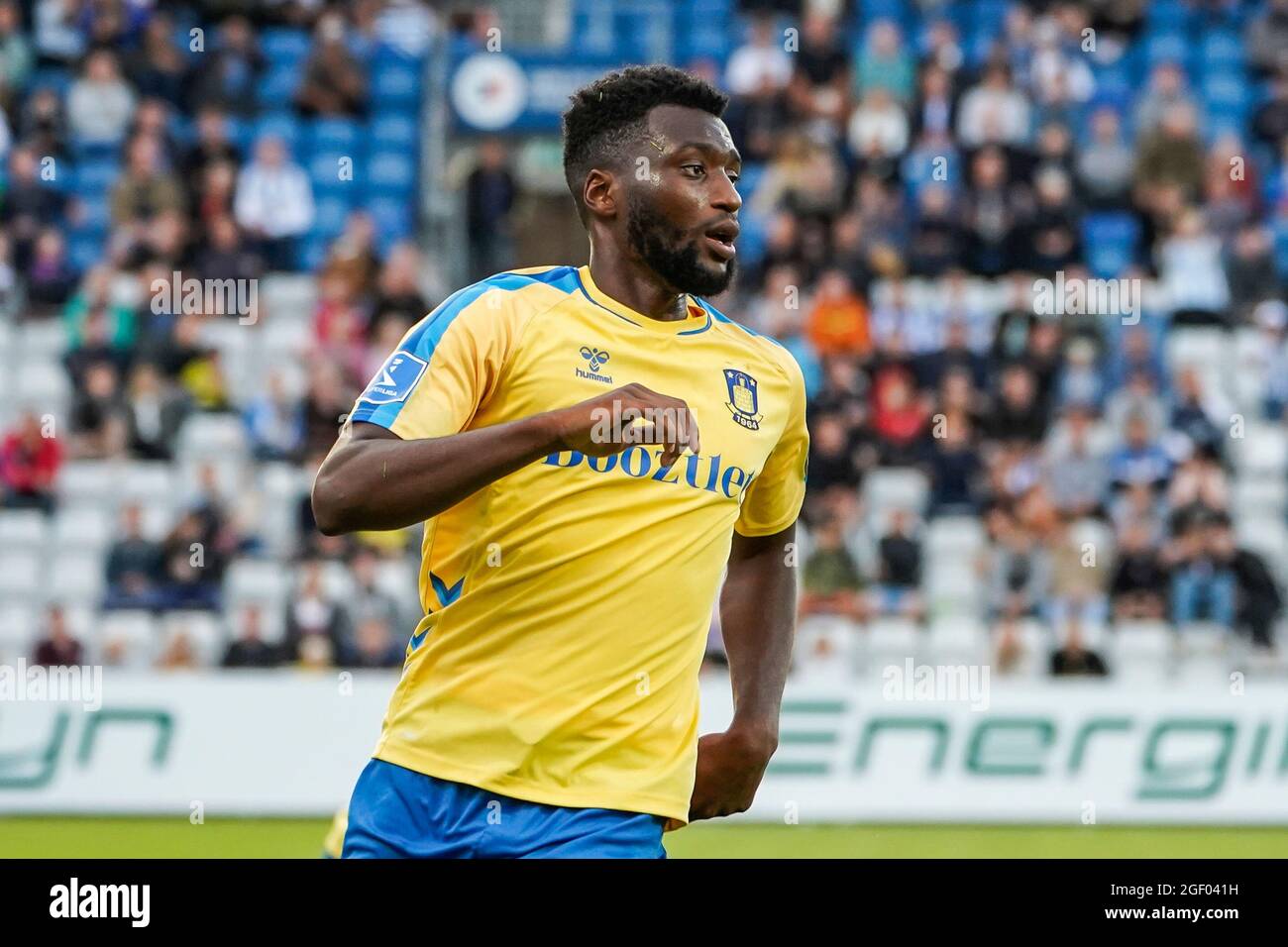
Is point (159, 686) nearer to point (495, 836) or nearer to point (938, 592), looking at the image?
point (938, 592)

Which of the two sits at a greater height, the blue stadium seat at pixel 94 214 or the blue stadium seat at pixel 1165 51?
the blue stadium seat at pixel 1165 51

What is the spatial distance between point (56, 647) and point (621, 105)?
9.54 metres

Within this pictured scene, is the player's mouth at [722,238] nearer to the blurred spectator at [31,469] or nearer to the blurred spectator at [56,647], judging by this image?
the blurred spectator at [56,647]

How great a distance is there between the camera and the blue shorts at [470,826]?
416 centimetres

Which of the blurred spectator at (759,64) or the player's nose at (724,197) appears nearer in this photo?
the player's nose at (724,197)

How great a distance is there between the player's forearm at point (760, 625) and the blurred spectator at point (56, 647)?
9116mm

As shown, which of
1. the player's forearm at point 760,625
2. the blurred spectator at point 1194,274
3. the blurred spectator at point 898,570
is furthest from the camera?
the blurred spectator at point 1194,274

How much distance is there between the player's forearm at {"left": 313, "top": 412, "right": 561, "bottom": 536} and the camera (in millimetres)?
3914

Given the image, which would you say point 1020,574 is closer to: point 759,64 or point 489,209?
point 489,209

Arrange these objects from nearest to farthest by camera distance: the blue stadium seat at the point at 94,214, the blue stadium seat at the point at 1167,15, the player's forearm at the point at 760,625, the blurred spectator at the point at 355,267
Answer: the player's forearm at the point at 760,625 < the blurred spectator at the point at 355,267 < the blue stadium seat at the point at 94,214 < the blue stadium seat at the point at 1167,15

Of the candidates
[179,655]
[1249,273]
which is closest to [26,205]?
[179,655]

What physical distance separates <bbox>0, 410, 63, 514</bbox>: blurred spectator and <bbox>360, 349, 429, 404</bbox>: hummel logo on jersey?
10.8 m

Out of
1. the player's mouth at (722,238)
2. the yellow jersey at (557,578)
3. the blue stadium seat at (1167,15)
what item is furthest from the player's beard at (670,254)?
the blue stadium seat at (1167,15)

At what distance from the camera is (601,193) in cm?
461
